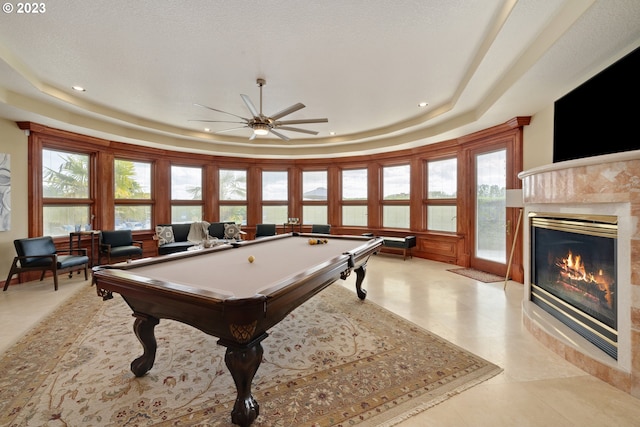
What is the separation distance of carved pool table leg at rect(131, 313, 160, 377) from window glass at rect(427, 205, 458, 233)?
591 cm

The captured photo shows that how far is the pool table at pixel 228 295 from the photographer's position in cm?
140

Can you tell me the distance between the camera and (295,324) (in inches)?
117

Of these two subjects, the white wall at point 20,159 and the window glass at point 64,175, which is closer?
the white wall at point 20,159

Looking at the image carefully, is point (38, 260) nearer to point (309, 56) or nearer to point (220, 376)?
point (220, 376)

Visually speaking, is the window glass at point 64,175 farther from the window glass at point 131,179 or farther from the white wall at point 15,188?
the window glass at point 131,179

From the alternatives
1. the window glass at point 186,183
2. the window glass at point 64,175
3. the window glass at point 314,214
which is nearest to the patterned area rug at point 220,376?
the window glass at point 64,175

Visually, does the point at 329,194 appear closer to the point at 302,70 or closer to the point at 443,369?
the point at 302,70

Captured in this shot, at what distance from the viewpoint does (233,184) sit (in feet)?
25.3

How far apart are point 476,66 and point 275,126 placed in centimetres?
250

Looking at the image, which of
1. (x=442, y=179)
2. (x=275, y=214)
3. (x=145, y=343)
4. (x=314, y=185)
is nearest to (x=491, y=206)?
(x=442, y=179)

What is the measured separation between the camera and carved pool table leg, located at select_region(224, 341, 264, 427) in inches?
58.7

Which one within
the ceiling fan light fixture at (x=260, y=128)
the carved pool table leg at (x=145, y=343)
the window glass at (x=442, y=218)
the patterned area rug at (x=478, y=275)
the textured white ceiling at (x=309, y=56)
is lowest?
the patterned area rug at (x=478, y=275)

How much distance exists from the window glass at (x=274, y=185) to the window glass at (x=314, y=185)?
22.1 inches

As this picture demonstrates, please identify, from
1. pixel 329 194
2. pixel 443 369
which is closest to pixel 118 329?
pixel 443 369
